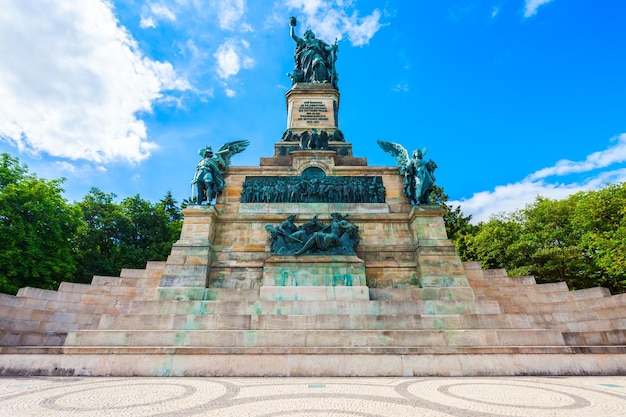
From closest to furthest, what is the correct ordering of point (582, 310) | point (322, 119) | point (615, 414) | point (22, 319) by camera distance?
point (615, 414), point (22, 319), point (582, 310), point (322, 119)

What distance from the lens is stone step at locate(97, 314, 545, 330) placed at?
942cm

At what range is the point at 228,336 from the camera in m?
8.77

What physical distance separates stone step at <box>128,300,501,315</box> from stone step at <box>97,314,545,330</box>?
663 mm

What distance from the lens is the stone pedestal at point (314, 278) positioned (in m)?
11.2

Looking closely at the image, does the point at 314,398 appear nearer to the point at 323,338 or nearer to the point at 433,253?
the point at 323,338

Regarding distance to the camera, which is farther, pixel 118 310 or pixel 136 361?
pixel 118 310

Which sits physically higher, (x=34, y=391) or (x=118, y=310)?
(x=118, y=310)

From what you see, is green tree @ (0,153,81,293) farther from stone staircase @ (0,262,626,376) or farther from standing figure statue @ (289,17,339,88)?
standing figure statue @ (289,17,339,88)

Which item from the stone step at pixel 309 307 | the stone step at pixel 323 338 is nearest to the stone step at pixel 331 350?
the stone step at pixel 323 338

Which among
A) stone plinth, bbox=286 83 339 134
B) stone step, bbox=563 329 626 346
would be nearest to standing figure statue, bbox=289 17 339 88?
stone plinth, bbox=286 83 339 134

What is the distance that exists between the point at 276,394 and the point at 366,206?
1079cm

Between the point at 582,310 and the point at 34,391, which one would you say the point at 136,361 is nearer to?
the point at 34,391

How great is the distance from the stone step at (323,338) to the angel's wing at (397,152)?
8.66m

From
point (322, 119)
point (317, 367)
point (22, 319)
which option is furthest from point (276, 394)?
point (322, 119)
